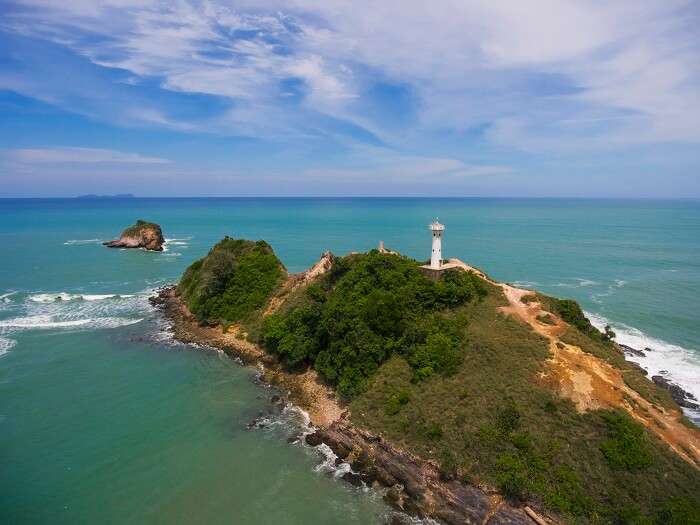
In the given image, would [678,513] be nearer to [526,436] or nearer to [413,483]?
[526,436]

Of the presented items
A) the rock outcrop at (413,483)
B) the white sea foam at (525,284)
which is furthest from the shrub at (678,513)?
the white sea foam at (525,284)

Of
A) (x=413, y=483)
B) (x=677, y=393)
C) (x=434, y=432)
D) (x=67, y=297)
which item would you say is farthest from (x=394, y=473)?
(x=67, y=297)

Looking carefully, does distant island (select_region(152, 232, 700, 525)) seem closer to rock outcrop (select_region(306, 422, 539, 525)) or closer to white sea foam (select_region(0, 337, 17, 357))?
rock outcrop (select_region(306, 422, 539, 525))

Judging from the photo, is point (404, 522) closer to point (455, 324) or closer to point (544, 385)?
point (544, 385)

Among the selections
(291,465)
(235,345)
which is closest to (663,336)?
(291,465)

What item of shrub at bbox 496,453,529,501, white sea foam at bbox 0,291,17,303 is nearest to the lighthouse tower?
shrub at bbox 496,453,529,501

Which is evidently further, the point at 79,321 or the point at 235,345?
the point at 79,321
